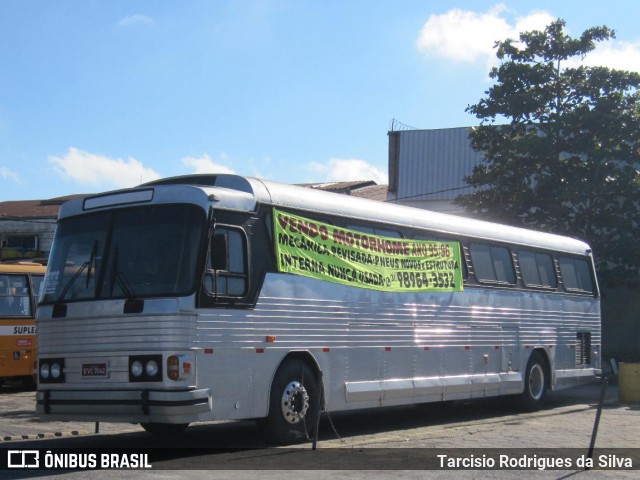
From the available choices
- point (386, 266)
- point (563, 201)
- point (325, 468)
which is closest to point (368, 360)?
point (386, 266)

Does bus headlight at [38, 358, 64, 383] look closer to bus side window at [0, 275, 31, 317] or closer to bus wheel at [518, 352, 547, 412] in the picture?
bus wheel at [518, 352, 547, 412]

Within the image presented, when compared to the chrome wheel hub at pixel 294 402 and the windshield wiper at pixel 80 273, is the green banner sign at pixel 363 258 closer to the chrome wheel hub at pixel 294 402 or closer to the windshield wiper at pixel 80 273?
the chrome wheel hub at pixel 294 402

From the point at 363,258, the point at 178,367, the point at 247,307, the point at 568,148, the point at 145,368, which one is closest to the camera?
the point at 178,367

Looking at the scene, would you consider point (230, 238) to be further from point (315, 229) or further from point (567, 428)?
point (567, 428)

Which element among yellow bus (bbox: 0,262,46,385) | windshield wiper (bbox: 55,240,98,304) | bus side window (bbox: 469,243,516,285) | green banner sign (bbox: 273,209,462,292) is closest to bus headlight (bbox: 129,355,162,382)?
windshield wiper (bbox: 55,240,98,304)

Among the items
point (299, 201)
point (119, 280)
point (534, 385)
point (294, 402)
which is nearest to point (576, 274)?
point (534, 385)

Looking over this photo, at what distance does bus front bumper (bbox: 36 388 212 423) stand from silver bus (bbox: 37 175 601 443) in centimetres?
2

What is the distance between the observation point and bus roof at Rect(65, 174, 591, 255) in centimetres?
1141

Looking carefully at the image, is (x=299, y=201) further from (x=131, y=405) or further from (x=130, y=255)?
(x=131, y=405)

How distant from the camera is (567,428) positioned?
14.8 metres

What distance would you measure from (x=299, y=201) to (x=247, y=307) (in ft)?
6.53

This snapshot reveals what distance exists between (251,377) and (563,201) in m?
18.6

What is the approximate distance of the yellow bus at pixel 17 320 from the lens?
2123cm

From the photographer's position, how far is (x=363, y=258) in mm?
14086
